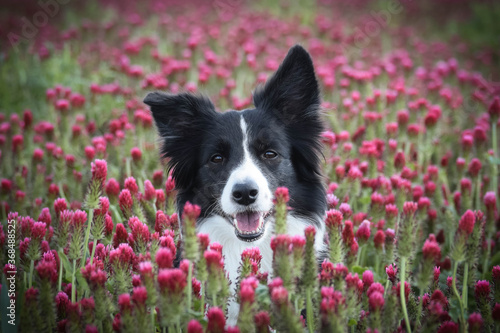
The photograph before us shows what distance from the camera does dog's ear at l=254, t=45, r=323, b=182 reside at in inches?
140

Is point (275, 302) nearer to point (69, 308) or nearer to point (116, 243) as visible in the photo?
point (69, 308)

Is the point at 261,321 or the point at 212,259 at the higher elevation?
the point at 212,259

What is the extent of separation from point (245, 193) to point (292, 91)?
100 cm

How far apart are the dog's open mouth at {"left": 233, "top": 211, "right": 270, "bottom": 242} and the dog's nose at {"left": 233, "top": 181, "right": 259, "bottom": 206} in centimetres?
18

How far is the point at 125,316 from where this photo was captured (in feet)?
6.86

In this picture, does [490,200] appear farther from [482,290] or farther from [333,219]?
[333,219]

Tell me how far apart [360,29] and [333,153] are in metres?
6.48

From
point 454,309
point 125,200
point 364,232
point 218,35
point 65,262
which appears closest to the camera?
point 65,262

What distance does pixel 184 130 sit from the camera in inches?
145

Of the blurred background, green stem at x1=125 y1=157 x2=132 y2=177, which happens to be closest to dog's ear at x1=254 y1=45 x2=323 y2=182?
green stem at x1=125 y1=157 x2=132 y2=177

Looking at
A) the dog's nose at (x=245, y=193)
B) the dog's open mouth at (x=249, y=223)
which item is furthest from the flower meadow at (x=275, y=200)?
the dog's nose at (x=245, y=193)

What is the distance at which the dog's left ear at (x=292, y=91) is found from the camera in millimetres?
3479

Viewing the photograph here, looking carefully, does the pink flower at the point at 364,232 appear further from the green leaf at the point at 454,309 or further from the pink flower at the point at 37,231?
the pink flower at the point at 37,231

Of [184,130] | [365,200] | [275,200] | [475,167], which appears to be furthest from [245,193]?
[475,167]
